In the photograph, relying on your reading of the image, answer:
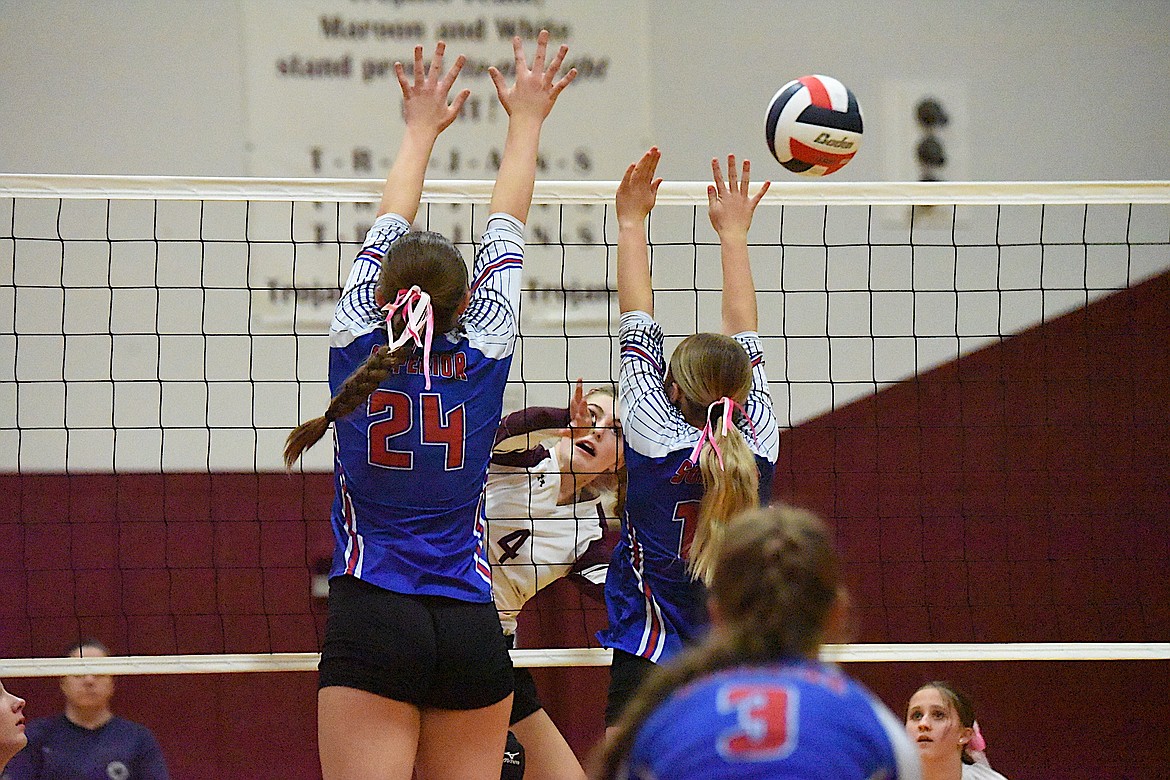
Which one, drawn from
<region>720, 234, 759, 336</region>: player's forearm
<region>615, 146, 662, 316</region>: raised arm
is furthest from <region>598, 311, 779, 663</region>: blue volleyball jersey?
<region>720, 234, 759, 336</region>: player's forearm

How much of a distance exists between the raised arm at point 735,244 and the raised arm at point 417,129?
0.73 m

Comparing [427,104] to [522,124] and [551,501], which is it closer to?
[522,124]

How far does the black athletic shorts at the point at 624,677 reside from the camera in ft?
10.5

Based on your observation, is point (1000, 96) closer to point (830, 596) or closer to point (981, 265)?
point (981, 265)

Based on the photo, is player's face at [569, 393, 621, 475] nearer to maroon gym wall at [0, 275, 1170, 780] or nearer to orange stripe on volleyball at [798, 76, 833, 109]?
maroon gym wall at [0, 275, 1170, 780]

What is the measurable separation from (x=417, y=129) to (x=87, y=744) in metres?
3.27

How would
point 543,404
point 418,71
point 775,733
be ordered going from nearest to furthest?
point 775,733
point 418,71
point 543,404

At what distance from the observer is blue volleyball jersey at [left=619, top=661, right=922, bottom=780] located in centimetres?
169

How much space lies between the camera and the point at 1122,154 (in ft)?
21.1

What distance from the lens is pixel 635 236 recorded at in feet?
11.6

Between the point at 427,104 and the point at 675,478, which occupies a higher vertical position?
the point at 427,104

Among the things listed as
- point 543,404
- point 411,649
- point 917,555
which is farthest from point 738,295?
point 917,555

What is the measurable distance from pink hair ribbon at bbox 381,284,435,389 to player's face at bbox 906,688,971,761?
2581 mm

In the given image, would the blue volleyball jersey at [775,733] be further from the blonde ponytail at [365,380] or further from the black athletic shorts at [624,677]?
the black athletic shorts at [624,677]
